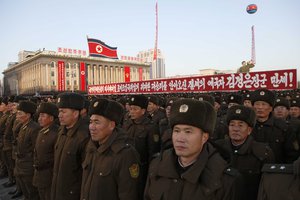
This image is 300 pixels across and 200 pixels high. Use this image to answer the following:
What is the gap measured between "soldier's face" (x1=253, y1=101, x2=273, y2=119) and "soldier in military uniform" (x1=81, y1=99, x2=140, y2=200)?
241 centimetres

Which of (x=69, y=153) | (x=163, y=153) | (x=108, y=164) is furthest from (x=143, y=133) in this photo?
(x=163, y=153)

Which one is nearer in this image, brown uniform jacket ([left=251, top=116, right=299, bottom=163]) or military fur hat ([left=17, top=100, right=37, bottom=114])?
brown uniform jacket ([left=251, top=116, right=299, bottom=163])

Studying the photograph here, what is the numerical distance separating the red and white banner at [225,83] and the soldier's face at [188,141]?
1047 centimetres

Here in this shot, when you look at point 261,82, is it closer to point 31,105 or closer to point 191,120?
point 31,105

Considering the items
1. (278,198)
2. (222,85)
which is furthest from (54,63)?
(278,198)

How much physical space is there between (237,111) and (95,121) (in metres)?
1.83

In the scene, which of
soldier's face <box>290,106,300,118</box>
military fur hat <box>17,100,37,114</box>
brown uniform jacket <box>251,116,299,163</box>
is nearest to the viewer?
brown uniform jacket <box>251,116,299,163</box>

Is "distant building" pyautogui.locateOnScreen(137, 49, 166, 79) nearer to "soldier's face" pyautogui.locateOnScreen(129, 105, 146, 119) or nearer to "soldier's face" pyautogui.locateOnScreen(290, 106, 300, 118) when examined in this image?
"soldier's face" pyautogui.locateOnScreen(290, 106, 300, 118)

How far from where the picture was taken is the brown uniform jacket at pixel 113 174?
2768mm

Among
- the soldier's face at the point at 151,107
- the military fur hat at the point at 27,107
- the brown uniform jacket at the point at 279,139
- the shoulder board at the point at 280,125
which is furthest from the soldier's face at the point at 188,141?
the soldier's face at the point at 151,107

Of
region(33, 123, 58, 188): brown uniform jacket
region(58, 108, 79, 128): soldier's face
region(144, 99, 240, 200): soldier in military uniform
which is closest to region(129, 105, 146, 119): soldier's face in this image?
region(58, 108, 79, 128): soldier's face

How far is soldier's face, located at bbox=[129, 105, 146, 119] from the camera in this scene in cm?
518

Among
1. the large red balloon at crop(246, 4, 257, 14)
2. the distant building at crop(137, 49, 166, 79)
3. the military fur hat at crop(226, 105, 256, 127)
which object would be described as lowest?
the military fur hat at crop(226, 105, 256, 127)

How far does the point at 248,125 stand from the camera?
10.8 ft
